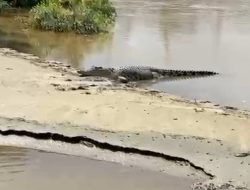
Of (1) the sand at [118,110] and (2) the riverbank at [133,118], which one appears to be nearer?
(2) the riverbank at [133,118]

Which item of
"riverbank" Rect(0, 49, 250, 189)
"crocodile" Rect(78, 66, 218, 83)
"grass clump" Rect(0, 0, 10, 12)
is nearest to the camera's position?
"riverbank" Rect(0, 49, 250, 189)

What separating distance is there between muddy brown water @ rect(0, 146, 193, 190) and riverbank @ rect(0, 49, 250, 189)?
1.96 feet

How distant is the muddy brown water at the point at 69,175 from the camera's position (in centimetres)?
630

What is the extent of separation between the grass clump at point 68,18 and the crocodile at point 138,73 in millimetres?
6318

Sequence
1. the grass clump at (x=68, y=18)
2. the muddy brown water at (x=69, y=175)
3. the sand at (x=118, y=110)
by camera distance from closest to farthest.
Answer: the muddy brown water at (x=69, y=175) < the sand at (x=118, y=110) < the grass clump at (x=68, y=18)

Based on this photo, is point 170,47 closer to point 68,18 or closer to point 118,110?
point 68,18

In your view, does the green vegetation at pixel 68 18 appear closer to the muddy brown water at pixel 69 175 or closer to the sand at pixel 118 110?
the sand at pixel 118 110

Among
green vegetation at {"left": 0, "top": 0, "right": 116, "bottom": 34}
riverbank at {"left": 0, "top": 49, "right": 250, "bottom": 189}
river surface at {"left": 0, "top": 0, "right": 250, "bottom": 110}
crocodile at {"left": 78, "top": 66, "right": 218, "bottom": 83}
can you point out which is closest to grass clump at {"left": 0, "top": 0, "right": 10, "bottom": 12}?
river surface at {"left": 0, "top": 0, "right": 250, "bottom": 110}

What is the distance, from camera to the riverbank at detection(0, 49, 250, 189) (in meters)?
7.31

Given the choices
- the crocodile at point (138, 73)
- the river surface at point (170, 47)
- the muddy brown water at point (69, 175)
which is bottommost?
the river surface at point (170, 47)

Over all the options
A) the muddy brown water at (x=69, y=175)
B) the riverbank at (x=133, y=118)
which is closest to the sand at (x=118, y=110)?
the riverbank at (x=133, y=118)

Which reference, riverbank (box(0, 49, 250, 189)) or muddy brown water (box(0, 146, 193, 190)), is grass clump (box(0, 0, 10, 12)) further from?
muddy brown water (box(0, 146, 193, 190))

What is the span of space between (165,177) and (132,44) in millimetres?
10979

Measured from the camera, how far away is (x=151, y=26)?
844 inches
